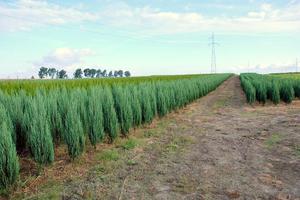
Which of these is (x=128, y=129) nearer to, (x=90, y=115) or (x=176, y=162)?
(x=90, y=115)

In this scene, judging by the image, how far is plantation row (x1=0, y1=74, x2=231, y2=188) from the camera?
179 inches

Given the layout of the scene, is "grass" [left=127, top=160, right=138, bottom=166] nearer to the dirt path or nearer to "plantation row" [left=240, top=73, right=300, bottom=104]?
the dirt path

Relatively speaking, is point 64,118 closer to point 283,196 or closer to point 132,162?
point 132,162

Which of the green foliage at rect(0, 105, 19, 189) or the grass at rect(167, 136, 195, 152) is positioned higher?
the green foliage at rect(0, 105, 19, 189)

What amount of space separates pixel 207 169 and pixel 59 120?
7.95 feet

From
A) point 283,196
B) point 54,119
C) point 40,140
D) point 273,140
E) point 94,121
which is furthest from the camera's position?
point 273,140

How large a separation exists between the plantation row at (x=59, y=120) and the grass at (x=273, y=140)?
111 inches

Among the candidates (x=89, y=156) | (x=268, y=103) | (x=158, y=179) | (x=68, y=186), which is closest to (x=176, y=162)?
(x=158, y=179)

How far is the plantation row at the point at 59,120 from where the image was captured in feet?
14.9

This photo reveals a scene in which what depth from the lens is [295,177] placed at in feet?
16.2

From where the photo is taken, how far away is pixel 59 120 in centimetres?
579

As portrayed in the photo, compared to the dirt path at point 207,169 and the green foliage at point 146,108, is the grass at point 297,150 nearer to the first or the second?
the dirt path at point 207,169

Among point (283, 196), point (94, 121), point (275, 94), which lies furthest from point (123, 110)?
point (275, 94)

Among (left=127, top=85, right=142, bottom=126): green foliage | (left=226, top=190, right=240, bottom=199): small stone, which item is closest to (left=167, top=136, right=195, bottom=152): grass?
(left=127, top=85, right=142, bottom=126): green foliage
